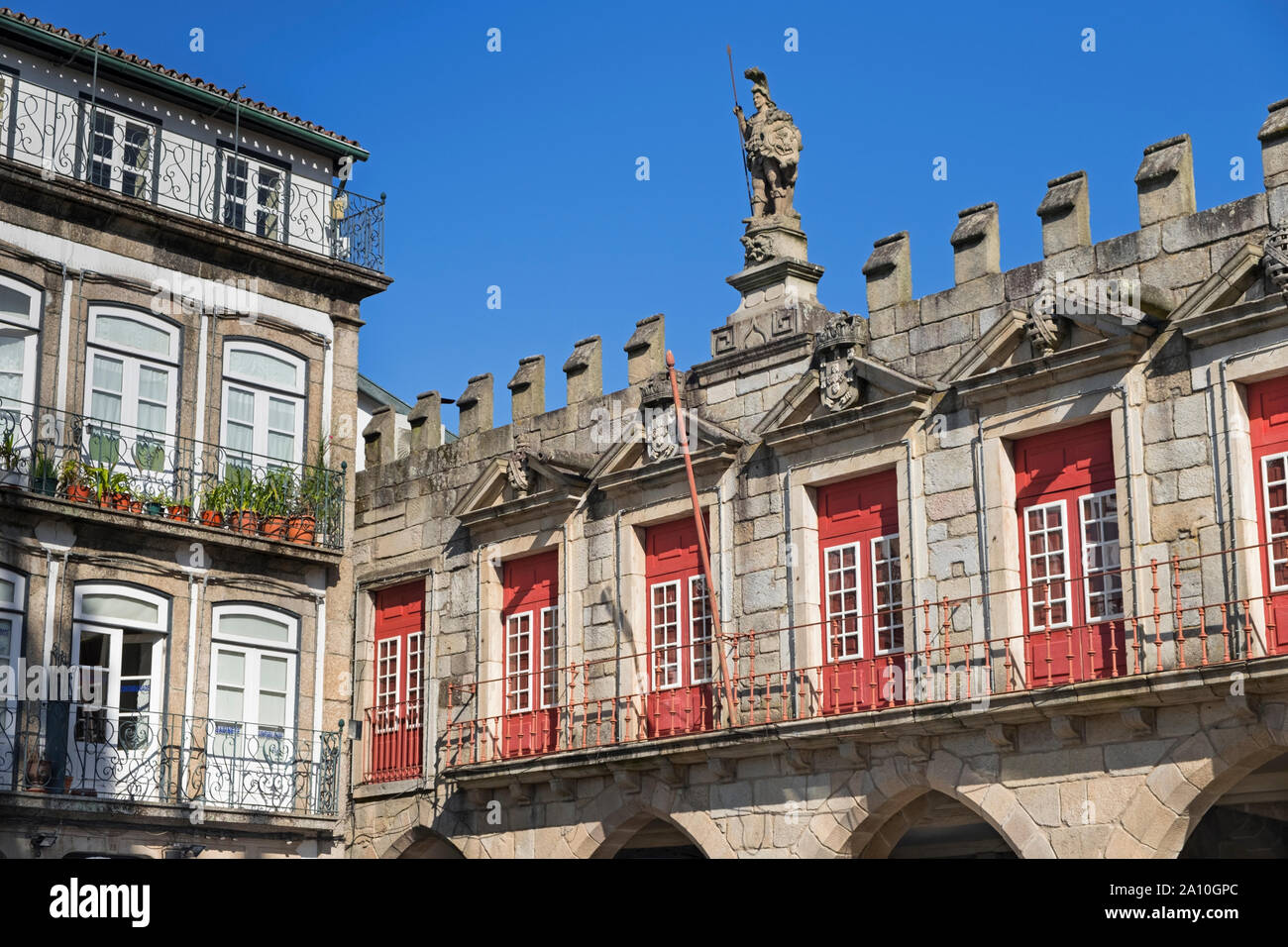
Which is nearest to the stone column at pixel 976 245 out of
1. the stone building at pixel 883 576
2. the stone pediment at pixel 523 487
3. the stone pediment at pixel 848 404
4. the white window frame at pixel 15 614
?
the stone building at pixel 883 576

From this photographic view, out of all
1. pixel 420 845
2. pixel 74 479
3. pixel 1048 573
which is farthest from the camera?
pixel 420 845

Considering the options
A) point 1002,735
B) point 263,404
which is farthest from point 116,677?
point 1002,735

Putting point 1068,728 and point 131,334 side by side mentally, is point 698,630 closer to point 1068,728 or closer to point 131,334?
point 1068,728

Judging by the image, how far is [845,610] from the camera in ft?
50.5

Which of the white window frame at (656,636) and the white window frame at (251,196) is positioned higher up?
the white window frame at (251,196)

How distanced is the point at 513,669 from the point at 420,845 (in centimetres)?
218

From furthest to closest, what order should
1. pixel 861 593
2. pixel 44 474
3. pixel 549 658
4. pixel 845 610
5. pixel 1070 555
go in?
1. pixel 549 658
2. pixel 44 474
3. pixel 845 610
4. pixel 861 593
5. pixel 1070 555

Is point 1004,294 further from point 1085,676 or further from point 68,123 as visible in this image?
point 68,123

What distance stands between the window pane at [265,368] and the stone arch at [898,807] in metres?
8.17

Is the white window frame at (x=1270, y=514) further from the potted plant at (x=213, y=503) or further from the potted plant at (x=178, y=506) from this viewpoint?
the potted plant at (x=178, y=506)

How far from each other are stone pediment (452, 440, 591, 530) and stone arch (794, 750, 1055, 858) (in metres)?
4.64

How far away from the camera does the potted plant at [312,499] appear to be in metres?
19.0

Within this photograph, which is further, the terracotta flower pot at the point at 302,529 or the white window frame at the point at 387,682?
the white window frame at the point at 387,682
